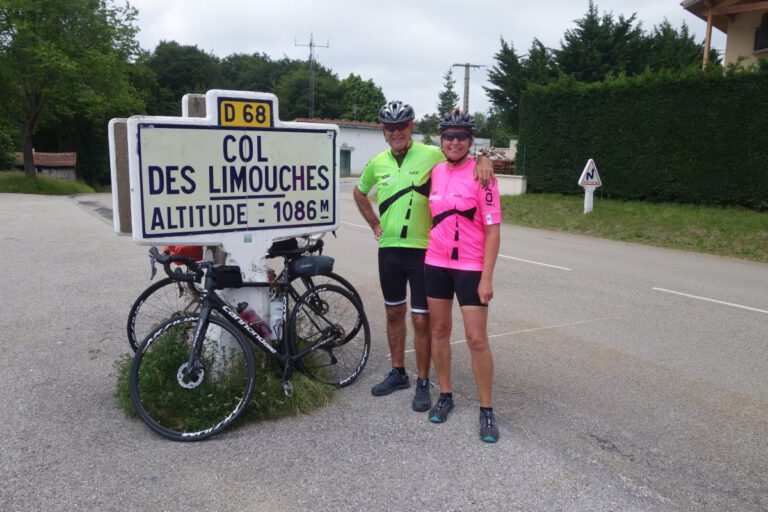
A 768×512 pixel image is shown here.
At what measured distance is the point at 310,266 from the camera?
4.28 metres

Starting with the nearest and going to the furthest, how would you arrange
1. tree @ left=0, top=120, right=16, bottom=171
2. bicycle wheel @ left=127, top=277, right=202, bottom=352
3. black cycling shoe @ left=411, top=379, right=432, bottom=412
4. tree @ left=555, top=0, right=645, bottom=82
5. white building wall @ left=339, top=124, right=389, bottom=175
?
black cycling shoe @ left=411, top=379, right=432, bottom=412, bicycle wheel @ left=127, top=277, right=202, bottom=352, tree @ left=555, top=0, right=645, bottom=82, tree @ left=0, top=120, right=16, bottom=171, white building wall @ left=339, top=124, right=389, bottom=175

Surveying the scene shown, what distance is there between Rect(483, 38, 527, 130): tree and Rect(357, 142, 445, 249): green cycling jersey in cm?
2944

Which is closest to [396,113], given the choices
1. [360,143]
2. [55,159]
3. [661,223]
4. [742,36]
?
[661,223]

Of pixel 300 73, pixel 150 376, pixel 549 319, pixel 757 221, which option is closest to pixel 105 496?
pixel 150 376

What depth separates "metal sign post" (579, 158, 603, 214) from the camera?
16.8m

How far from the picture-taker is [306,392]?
411cm

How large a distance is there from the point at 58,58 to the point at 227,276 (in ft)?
106

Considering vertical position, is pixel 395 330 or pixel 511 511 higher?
pixel 395 330

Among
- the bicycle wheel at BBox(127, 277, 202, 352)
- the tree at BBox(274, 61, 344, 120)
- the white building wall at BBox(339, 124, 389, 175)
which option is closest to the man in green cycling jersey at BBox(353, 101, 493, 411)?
the bicycle wheel at BBox(127, 277, 202, 352)

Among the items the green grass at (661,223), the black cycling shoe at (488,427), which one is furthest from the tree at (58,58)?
the black cycling shoe at (488,427)

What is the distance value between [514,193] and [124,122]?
62.0 feet

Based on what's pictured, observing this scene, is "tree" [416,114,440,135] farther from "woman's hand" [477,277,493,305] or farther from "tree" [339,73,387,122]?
"woman's hand" [477,277,493,305]

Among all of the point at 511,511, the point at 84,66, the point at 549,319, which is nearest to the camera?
the point at 511,511

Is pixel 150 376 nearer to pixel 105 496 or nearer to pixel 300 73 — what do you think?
pixel 105 496
